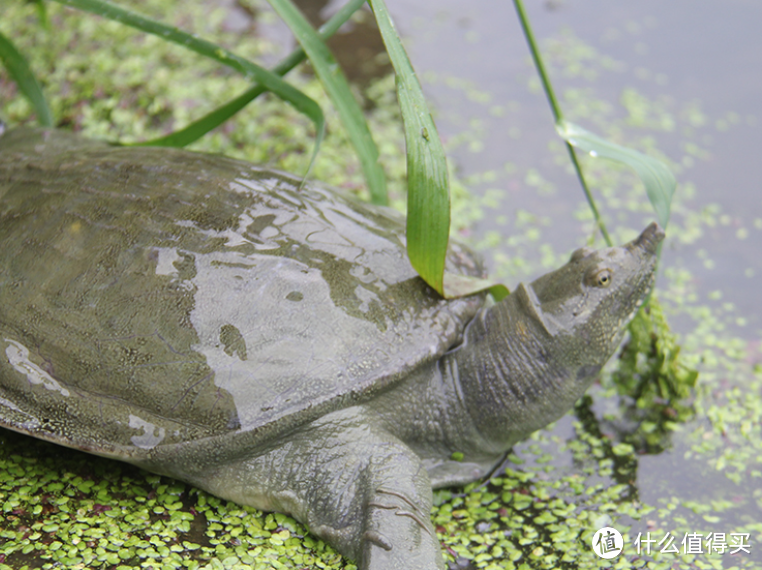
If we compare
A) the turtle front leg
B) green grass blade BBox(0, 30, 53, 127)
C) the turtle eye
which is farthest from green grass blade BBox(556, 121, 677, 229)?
green grass blade BBox(0, 30, 53, 127)

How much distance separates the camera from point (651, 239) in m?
2.24

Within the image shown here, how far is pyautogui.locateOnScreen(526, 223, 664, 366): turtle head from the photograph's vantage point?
2.16 meters

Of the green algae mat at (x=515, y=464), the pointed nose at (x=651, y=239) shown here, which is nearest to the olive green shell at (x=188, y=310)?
the green algae mat at (x=515, y=464)

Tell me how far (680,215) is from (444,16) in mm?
2266

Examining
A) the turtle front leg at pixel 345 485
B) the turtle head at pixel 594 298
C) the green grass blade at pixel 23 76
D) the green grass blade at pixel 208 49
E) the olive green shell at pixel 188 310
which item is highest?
the green grass blade at pixel 208 49

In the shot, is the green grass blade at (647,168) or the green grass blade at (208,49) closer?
the green grass blade at (647,168)

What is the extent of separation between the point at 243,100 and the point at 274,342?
100 cm

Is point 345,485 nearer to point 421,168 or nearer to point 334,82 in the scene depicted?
point 421,168

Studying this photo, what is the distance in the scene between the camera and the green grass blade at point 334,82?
231 cm

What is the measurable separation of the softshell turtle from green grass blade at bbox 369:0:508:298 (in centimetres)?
20

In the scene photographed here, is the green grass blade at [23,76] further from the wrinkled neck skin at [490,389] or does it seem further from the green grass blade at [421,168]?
the wrinkled neck skin at [490,389]

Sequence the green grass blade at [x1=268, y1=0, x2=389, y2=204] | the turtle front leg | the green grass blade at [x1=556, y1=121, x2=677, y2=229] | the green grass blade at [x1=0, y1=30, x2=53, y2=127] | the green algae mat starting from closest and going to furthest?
the turtle front leg → the green algae mat → the green grass blade at [x1=556, y1=121, x2=677, y2=229] → the green grass blade at [x1=268, y1=0, x2=389, y2=204] → the green grass blade at [x1=0, y1=30, x2=53, y2=127]

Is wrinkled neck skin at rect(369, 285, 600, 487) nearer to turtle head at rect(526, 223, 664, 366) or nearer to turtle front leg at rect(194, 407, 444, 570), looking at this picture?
turtle head at rect(526, 223, 664, 366)

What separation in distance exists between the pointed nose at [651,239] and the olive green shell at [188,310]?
55 cm
